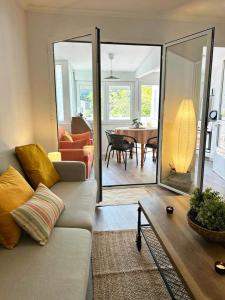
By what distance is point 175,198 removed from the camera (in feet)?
A: 6.68

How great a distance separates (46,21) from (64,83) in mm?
1556

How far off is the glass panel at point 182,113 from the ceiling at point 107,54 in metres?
1.30

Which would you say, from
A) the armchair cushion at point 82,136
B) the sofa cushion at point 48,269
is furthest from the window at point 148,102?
the sofa cushion at point 48,269

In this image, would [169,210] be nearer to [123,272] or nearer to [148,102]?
[123,272]

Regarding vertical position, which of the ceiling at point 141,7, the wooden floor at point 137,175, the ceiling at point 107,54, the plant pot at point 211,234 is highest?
the ceiling at point 141,7

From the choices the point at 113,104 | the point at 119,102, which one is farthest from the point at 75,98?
the point at 119,102

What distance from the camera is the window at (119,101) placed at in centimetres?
652

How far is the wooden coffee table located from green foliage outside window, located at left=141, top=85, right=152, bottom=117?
5.09 meters

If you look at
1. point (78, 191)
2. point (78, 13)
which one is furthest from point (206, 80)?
point (78, 191)

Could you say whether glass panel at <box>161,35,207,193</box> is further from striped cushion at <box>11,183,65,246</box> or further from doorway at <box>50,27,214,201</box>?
striped cushion at <box>11,183,65,246</box>

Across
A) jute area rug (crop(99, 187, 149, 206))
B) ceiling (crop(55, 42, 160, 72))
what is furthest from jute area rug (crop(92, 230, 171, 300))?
ceiling (crop(55, 42, 160, 72))

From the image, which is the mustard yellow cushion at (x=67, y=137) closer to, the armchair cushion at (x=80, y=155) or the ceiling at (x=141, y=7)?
the armchair cushion at (x=80, y=155)

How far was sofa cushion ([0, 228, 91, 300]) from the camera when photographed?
3.32 feet

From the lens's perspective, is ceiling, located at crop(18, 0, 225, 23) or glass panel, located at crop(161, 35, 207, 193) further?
glass panel, located at crop(161, 35, 207, 193)
